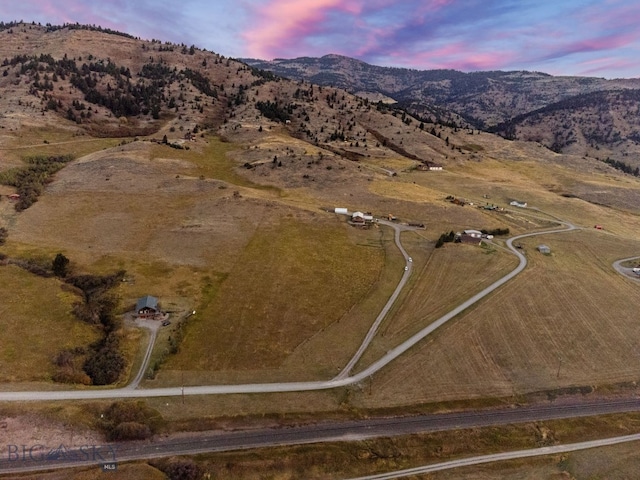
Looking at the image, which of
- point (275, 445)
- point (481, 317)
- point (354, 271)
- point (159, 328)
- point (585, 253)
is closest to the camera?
point (275, 445)

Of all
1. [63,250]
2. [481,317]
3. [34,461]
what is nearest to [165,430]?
[34,461]

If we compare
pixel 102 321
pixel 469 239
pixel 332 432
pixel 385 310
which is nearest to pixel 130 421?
pixel 332 432

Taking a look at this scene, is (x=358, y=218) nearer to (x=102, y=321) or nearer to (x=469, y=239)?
(x=469, y=239)

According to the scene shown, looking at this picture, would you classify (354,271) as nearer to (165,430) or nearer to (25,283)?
(165,430)

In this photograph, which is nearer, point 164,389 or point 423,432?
point 423,432

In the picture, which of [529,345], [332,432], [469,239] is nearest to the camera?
[332,432]

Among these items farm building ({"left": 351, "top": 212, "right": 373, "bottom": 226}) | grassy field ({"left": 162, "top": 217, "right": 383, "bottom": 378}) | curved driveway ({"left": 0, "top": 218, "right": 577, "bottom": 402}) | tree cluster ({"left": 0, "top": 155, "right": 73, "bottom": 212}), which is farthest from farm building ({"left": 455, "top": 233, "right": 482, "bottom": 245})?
tree cluster ({"left": 0, "top": 155, "right": 73, "bottom": 212})

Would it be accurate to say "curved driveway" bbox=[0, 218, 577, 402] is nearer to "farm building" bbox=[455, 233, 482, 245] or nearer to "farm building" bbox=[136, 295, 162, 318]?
"farm building" bbox=[136, 295, 162, 318]
